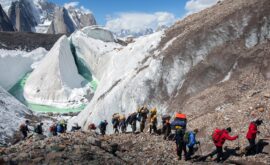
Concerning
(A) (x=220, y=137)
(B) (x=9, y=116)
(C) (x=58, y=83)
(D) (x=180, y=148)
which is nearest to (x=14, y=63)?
(C) (x=58, y=83)

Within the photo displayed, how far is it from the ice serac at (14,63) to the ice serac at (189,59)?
113 feet

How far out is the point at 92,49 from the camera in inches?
2625

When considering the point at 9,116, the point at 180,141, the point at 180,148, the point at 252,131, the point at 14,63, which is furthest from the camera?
the point at 14,63

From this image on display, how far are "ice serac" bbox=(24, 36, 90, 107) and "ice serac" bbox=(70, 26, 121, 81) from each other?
240 centimetres

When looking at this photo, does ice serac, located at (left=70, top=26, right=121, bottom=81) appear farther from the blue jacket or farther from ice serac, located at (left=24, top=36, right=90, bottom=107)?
the blue jacket

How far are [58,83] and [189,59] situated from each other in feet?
112

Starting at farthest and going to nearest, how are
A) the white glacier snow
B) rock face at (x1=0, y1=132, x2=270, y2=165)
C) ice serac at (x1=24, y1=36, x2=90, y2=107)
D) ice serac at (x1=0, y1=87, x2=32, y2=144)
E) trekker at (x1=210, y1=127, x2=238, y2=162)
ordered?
ice serac at (x1=24, y1=36, x2=90, y2=107), ice serac at (x1=0, y1=87, x2=32, y2=144), the white glacier snow, trekker at (x1=210, y1=127, x2=238, y2=162), rock face at (x1=0, y1=132, x2=270, y2=165)

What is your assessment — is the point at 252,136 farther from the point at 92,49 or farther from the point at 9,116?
the point at 92,49

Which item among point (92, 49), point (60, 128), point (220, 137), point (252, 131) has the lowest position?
point (220, 137)

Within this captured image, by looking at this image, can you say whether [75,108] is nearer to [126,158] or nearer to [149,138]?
[149,138]

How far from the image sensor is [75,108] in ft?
200

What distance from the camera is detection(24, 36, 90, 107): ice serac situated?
205ft

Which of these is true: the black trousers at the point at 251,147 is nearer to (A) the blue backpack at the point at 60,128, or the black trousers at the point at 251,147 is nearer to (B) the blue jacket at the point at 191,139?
(B) the blue jacket at the point at 191,139

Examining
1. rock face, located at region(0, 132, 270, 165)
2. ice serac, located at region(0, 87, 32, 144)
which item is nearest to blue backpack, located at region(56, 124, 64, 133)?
rock face, located at region(0, 132, 270, 165)
